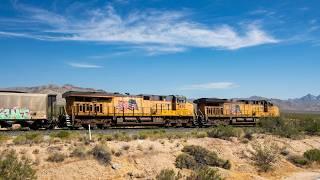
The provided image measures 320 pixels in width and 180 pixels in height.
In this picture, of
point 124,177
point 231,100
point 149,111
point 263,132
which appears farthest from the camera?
point 231,100

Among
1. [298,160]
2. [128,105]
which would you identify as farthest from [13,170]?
[128,105]

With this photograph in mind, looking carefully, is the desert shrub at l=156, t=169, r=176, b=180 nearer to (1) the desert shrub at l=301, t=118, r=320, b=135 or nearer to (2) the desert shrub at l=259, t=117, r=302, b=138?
(2) the desert shrub at l=259, t=117, r=302, b=138

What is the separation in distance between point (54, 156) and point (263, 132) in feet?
70.2

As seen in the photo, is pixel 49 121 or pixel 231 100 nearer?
pixel 49 121

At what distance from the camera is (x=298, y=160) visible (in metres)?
29.7

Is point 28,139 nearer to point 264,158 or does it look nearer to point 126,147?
point 126,147

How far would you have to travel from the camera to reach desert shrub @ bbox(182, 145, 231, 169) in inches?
991

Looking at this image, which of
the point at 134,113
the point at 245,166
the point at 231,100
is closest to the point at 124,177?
the point at 245,166

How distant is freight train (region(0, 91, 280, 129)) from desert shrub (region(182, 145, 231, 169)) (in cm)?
1222

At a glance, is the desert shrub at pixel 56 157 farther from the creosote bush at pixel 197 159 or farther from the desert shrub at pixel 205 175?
the desert shrub at pixel 205 175

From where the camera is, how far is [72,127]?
3438cm

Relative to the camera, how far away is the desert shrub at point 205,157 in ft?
82.6

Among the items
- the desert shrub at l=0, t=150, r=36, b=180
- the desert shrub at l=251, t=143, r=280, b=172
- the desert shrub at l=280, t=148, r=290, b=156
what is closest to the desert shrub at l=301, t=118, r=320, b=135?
the desert shrub at l=280, t=148, r=290, b=156

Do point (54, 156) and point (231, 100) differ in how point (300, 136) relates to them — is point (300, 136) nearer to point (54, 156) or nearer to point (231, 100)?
point (231, 100)
